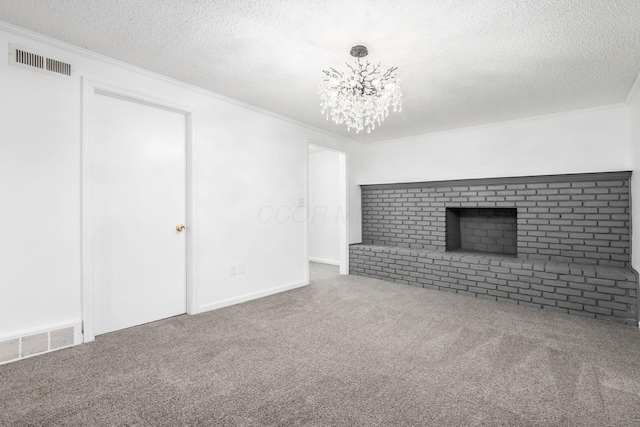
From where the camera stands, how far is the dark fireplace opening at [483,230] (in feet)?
15.6

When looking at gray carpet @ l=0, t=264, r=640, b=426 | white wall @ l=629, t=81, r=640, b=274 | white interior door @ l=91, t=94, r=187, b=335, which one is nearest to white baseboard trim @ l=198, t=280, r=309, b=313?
gray carpet @ l=0, t=264, r=640, b=426

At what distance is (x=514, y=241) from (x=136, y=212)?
4972 mm

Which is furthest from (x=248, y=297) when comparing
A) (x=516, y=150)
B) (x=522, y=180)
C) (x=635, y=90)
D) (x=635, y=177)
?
(x=635, y=90)

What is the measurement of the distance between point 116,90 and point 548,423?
3.90 metres

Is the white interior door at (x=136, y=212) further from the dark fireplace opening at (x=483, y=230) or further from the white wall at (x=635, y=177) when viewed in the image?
the white wall at (x=635, y=177)

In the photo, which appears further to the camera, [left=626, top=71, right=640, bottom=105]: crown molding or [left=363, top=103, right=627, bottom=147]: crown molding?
[left=363, top=103, right=627, bottom=147]: crown molding

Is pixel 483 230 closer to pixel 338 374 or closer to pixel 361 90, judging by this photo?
pixel 361 90

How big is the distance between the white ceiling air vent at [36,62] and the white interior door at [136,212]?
0.29 meters

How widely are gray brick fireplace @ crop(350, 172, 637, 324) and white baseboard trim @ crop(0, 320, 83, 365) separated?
3.90 meters

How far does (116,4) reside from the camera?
198cm

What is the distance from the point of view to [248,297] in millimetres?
3900

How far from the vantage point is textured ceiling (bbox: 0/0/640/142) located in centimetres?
200

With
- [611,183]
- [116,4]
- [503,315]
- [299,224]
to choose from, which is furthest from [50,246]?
[611,183]

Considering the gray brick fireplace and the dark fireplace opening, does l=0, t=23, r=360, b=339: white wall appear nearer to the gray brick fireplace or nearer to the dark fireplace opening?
the gray brick fireplace
